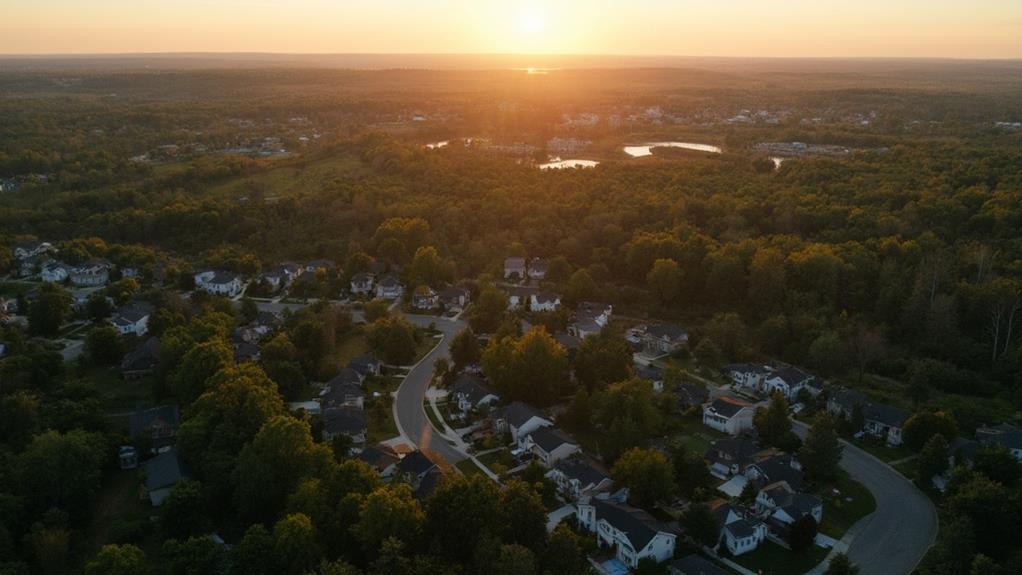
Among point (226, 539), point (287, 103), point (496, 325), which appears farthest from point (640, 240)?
point (287, 103)

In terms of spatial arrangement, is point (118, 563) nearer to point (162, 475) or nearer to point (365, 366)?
point (162, 475)

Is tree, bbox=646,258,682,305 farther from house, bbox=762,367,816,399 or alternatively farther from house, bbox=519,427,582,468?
house, bbox=519,427,582,468

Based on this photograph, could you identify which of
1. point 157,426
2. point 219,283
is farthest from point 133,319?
point 157,426

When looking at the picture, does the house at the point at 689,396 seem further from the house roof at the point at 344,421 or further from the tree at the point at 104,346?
the tree at the point at 104,346

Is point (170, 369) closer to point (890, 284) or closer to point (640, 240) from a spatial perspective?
point (640, 240)

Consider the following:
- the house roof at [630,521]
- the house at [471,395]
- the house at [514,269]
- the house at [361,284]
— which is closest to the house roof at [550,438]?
the house at [471,395]
